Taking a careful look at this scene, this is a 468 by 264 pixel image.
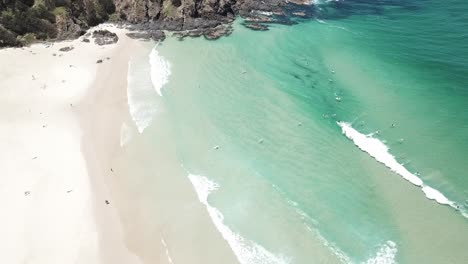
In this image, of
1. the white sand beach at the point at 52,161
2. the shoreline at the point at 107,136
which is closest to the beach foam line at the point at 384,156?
the shoreline at the point at 107,136

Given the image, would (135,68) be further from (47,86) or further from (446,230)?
(446,230)

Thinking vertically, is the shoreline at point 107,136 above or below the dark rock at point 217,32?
below

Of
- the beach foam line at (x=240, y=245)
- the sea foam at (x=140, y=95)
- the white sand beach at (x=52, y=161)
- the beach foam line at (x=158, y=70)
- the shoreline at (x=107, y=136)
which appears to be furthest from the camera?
the beach foam line at (x=158, y=70)

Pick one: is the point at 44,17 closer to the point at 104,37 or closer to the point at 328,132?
the point at 104,37

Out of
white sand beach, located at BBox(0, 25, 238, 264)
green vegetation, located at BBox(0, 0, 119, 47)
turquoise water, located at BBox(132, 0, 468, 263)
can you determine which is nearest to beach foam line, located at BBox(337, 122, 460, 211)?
turquoise water, located at BBox(132, 0, 468, 263)

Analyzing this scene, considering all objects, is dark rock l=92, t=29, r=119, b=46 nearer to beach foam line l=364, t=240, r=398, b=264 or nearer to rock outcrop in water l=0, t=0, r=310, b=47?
rock outcrop in water l=0, t=0, r=310, b=47

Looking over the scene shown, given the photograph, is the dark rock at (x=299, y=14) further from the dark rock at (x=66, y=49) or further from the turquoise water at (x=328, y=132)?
the dark rock at (x=66, y=49)

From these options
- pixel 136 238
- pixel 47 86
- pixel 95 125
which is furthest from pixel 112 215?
pixel 47 86
